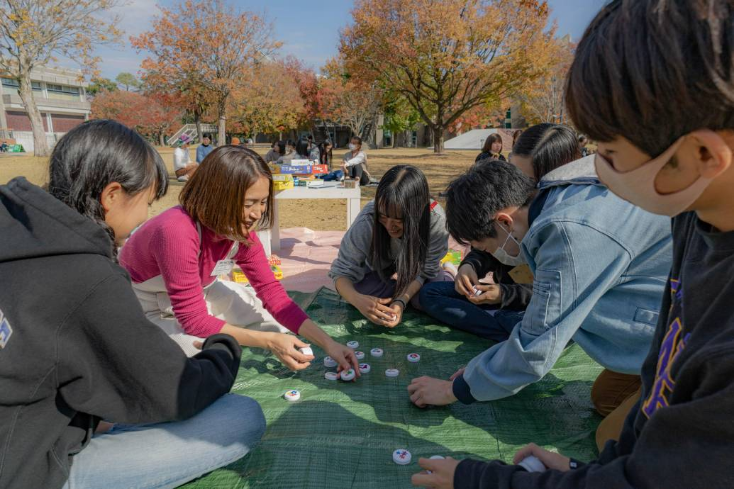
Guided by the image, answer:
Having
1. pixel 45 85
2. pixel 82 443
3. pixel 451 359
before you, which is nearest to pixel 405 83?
pixel 451 359

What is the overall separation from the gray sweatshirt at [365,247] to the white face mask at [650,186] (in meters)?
2.08

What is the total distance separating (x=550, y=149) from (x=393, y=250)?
3.79 ft

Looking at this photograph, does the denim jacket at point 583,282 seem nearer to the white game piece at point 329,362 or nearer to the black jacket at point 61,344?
the white game piece at point 329,362

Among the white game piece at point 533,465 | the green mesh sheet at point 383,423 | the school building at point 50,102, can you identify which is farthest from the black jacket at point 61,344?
the school building at point 50,102

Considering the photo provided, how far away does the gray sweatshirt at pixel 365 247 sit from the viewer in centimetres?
295

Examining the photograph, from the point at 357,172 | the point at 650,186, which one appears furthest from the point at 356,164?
the point at 650,186

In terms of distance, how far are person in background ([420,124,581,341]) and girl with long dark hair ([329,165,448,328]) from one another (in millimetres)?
184

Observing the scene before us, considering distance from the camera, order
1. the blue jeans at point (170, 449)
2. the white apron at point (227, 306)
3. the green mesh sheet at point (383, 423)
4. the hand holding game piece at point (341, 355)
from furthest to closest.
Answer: the white apron at point (227, 306)
the hand holding game piece at point (341, 355)
the green mesh sheet at point (383, 423)
the blue jeans at point (170, 449)

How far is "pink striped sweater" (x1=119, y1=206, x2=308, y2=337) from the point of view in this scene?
208 centimetres

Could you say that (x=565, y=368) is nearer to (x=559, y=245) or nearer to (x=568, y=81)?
(x=559, y=245)

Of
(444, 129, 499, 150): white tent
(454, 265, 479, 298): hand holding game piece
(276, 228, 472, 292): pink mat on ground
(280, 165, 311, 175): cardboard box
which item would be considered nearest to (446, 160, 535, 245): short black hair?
(454, 265, 479, 298): hand holding game piece

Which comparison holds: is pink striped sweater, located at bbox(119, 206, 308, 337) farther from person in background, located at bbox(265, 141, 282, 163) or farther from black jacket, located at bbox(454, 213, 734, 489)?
person in background, located at bbox(265, 141, 282, 163)

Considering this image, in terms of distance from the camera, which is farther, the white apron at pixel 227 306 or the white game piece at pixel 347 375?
the white apron at pixel 227 306

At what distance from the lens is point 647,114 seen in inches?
26.4
